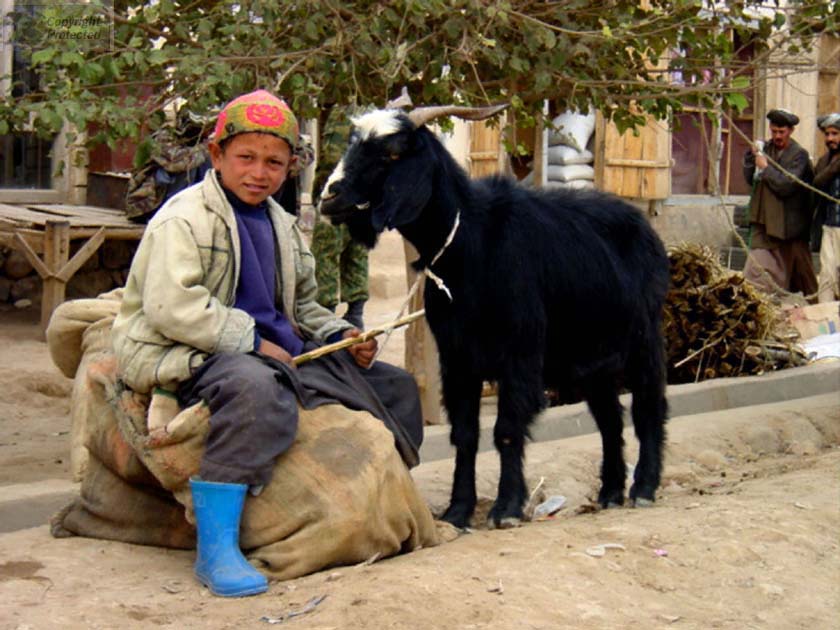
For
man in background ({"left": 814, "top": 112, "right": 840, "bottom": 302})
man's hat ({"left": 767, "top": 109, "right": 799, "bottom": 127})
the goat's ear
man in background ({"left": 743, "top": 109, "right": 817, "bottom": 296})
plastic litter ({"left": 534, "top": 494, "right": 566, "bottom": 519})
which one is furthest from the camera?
man in background ({"left": 743, "top": 109, "right": 817, "bottom": 296})

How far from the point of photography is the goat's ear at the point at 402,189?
556 cm

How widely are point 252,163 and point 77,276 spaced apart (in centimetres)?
806

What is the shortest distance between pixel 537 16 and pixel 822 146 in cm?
1467

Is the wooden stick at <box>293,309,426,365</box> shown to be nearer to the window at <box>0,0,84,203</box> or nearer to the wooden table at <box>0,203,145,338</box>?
the wooden table at <box>0,203,145,338</box>

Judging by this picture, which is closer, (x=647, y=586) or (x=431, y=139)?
(x=647, y=586)

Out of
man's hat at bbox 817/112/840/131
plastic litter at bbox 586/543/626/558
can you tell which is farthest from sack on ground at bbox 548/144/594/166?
plastic litter at bbox 586/543/626/558

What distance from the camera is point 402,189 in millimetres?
5578

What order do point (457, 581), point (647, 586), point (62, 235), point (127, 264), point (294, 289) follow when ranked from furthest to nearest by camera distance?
point (127, 264) < point (62, 235) < point (294, 289) < point (647, 586) < point (457, 581)

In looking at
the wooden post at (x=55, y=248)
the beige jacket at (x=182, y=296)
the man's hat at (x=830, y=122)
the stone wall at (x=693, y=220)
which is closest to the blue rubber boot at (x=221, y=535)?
the beige jacket at (x=182, y=296)

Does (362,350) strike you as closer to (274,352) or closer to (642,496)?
(274,352)

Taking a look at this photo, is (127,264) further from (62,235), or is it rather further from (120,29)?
Result: (120,29)

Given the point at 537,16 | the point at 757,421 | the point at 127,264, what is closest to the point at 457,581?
the point at 537,16

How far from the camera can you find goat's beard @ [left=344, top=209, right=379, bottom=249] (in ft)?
18.4

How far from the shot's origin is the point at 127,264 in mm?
12977
